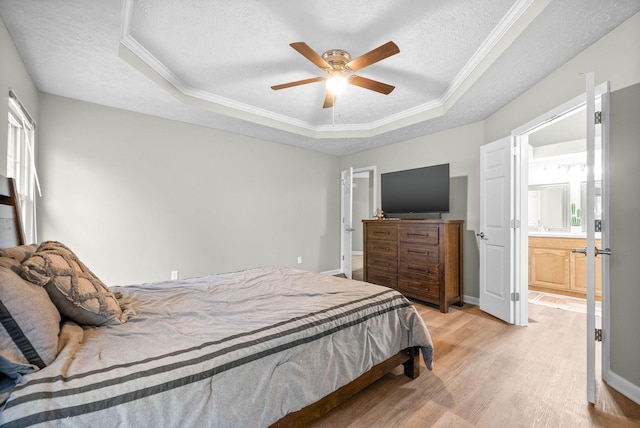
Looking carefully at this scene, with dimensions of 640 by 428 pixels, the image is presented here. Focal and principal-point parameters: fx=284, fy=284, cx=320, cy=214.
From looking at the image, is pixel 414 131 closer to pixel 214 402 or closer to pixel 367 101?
pixel 367 101

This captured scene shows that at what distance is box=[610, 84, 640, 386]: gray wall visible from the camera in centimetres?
177

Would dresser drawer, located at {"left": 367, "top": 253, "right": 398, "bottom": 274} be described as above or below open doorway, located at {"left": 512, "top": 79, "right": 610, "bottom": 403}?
below

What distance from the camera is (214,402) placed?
3.46 feet

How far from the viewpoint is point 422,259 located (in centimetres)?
367

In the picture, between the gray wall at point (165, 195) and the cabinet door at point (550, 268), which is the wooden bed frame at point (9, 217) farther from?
the cabinet door at point (550, 268)

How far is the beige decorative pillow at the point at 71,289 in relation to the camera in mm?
1211

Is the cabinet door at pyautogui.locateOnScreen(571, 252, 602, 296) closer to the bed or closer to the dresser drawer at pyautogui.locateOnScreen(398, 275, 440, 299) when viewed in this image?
the dresser drawer at pyautogui.locateOnScreen(398, 275, 440, 299)

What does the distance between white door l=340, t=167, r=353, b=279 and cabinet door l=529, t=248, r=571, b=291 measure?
279 centimetres

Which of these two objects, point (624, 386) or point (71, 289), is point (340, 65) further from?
point (624, 386)

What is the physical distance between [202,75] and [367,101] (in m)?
1.91

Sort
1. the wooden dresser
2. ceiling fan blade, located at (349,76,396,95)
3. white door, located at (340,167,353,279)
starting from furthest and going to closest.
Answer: white door, located at (340,167,353,279)
the wooden dresser
ceiling fan blade, located at (349,76,396,95)

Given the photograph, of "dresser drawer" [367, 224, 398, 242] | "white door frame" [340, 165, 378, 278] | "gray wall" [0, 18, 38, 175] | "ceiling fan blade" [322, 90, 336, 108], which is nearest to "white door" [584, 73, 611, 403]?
"ceiling fan blade" [322, 90, 336, 108]

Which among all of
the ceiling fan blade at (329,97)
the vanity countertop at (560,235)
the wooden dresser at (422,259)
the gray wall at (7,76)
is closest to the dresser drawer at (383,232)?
the wooden dresser at (422,259)

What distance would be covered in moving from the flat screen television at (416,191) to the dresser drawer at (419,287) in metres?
0.99
